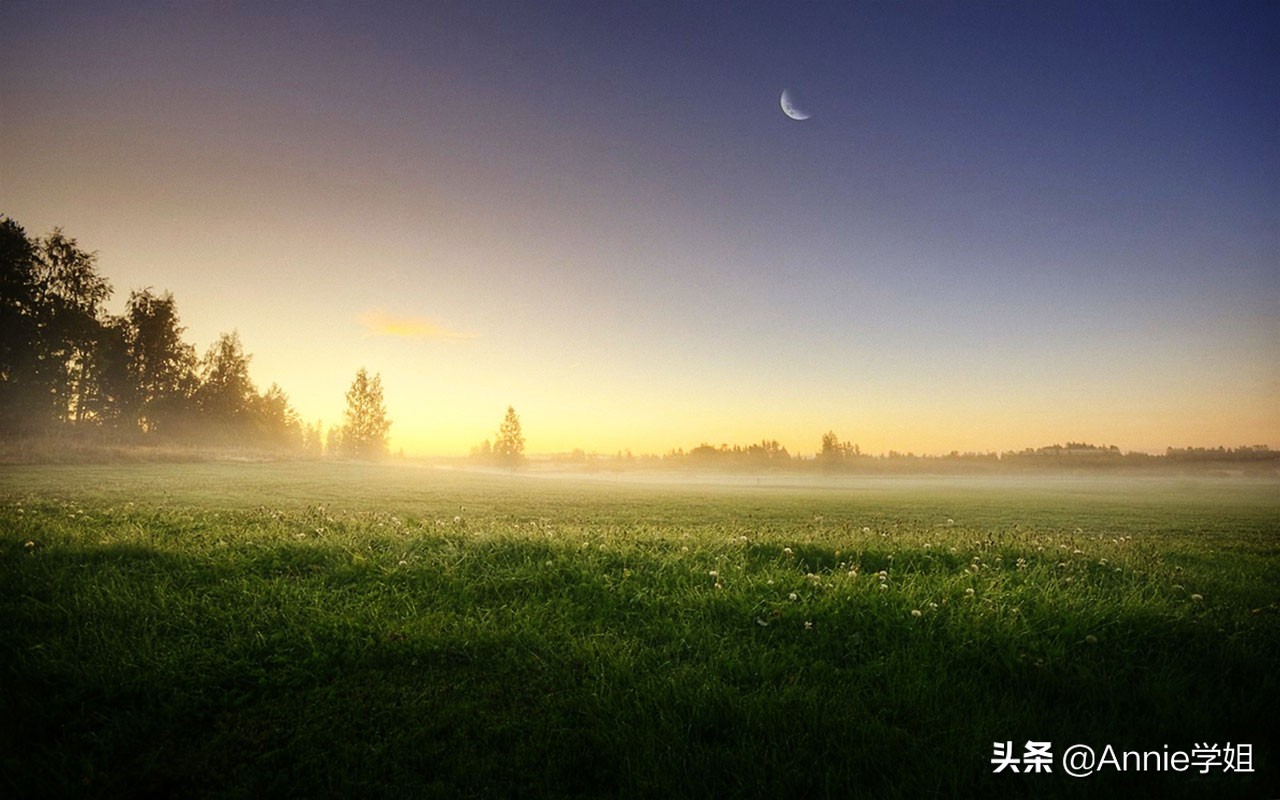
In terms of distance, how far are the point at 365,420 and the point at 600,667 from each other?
8902cm

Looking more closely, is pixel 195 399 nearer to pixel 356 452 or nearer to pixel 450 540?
pixel 356 452

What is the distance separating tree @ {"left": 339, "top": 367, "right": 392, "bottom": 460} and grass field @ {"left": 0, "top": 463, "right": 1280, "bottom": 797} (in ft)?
267

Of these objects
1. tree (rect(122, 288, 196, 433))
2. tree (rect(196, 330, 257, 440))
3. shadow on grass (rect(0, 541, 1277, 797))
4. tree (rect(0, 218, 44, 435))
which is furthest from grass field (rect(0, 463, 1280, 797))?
tree (rect(196, 330, 257, 440))

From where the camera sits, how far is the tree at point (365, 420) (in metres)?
80.9

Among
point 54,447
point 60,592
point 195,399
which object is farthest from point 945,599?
point 195,399

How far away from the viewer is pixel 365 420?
8162 centimetres

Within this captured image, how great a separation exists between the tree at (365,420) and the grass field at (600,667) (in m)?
81.3

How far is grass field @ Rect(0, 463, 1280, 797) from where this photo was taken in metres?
3.30

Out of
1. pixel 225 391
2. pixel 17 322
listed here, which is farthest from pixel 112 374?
pixel 225 391

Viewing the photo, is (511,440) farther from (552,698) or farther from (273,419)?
(552,698)

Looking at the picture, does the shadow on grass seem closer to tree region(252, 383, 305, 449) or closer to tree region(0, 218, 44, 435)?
tree region(0, 218, 44, 435)

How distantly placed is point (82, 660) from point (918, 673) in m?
7.38

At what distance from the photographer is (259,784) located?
126 inches

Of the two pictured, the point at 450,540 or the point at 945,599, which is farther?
the point at 450,540
